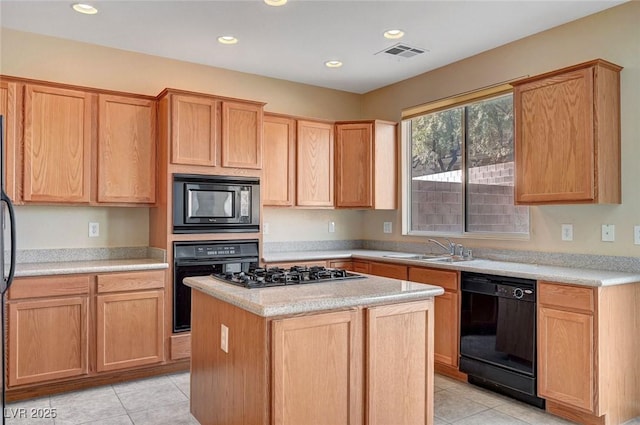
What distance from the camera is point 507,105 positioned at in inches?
156

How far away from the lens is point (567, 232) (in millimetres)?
3410

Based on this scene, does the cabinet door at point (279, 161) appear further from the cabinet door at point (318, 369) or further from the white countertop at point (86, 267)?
the cabinet door at point (318, 369)

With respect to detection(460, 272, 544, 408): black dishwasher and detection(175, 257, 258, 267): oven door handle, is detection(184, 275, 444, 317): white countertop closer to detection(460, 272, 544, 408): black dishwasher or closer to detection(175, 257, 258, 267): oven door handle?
detection(460, 272, 544, 408): black dishwasher

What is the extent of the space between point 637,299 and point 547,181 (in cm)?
94

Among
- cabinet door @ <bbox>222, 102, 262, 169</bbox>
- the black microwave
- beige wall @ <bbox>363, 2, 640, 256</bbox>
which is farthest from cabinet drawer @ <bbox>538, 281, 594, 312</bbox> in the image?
cabinet door @ <bbox>222, 102, 262, 169</bbox>

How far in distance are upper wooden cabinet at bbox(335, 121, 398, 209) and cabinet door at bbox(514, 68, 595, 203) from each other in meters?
1.64

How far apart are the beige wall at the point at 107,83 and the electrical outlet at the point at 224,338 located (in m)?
2.08

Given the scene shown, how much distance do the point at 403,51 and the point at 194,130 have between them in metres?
1.95

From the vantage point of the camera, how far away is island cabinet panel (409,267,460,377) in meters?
3.57

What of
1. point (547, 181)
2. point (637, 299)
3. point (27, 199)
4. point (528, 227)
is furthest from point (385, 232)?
point (27, 199)

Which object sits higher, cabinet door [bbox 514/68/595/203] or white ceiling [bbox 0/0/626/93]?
white ceiling [bbox 0/0/626/93]

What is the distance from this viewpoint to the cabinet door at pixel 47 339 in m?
3.12

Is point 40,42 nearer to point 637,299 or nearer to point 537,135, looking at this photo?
point 537,135

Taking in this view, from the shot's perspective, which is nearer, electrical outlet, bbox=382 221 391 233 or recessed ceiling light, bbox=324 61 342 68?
recessed ceiling light, bbox=324 61 342 68
